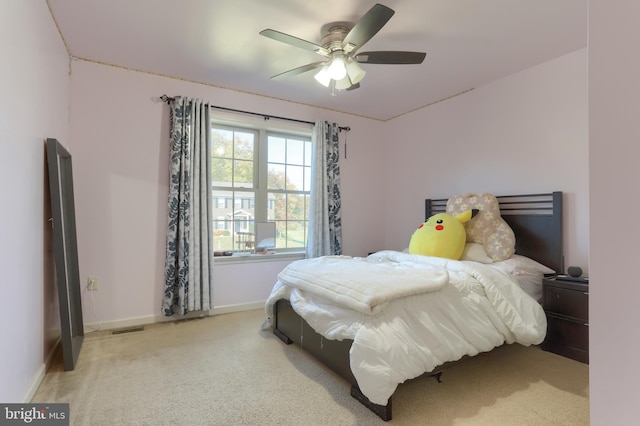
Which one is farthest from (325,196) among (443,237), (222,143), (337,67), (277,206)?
(337,67)

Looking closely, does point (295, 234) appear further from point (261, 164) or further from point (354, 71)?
point (354, 71)

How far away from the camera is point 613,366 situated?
64cm

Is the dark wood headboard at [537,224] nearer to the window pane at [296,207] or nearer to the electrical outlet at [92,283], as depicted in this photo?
the window pane at [296,207]

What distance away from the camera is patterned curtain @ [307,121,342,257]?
13.0 ft

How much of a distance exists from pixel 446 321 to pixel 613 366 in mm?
1394

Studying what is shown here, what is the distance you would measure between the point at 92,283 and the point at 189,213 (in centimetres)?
104

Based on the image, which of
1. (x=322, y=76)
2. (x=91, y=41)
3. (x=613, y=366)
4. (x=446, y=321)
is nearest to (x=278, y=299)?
(x=446, y=321)

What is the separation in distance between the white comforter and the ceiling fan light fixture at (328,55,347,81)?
1.46 m

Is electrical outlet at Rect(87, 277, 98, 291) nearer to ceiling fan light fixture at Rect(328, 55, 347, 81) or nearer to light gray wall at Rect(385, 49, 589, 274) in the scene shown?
ceiling fan light fixture at Rect(328, 55, 347, 81)

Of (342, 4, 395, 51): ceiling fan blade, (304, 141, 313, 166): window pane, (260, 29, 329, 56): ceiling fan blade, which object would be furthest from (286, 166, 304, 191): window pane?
(342, 4, 395, 51): ceiling fan blade

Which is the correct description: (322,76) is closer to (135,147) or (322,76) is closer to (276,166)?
(276,166)

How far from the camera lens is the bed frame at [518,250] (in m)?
2.07

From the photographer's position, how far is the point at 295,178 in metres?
4.12

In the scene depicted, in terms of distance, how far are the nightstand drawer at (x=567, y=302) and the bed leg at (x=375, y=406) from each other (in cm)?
171
